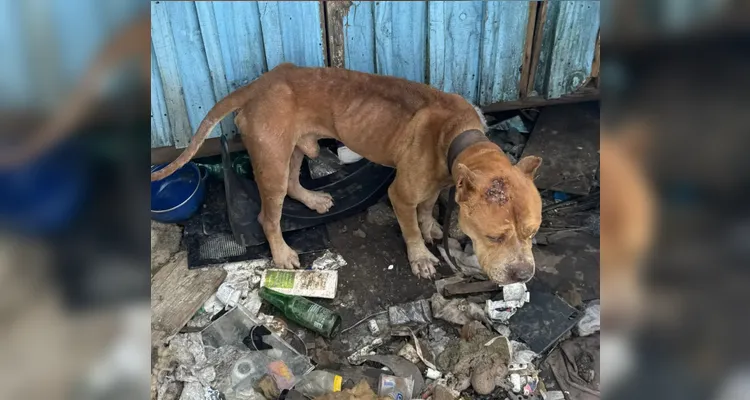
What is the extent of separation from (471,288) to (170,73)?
9.71 feet

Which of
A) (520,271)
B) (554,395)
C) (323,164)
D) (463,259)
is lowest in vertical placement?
(554,395)

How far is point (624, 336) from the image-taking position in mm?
1130

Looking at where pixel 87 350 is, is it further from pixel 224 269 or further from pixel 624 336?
pixel 224 269

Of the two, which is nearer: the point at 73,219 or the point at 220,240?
the point at 73,219

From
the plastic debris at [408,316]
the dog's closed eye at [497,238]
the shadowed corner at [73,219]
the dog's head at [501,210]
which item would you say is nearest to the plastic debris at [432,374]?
the plastic debris at [408,316]

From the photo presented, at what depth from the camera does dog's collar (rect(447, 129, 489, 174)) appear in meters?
3.86

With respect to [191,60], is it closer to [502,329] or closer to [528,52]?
[528,52]

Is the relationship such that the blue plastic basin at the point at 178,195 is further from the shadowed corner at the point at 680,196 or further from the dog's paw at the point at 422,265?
the shadowed corner at the point at 680,196

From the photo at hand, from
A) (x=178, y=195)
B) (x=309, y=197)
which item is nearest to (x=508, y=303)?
(x=309, y=197)

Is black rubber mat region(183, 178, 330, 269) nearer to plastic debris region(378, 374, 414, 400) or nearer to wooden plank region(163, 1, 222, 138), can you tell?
wooden plank region(163, 1, 222, 138)

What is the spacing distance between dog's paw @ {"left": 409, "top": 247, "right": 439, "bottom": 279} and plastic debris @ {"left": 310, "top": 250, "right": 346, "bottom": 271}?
592 millimetres

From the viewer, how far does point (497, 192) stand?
3.48 m

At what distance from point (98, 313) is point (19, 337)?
5.1 inches

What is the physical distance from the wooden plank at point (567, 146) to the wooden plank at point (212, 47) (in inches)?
110
